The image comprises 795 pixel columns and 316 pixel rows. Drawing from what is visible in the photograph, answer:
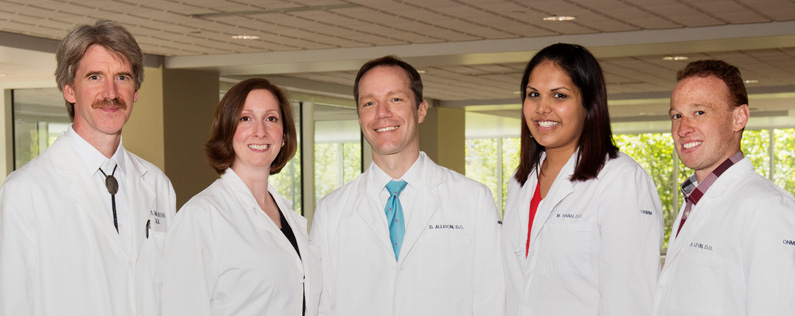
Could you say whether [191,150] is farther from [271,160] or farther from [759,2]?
[271,160]

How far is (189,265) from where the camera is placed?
281 cm

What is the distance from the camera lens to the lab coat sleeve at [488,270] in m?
3.04

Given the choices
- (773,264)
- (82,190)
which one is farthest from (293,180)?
(773,264)

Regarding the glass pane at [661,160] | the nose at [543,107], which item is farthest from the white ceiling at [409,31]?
the glass pane at [661,160]

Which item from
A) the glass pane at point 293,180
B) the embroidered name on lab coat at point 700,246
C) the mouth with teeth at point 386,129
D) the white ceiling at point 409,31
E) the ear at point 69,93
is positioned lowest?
the glass pane at point 293,180

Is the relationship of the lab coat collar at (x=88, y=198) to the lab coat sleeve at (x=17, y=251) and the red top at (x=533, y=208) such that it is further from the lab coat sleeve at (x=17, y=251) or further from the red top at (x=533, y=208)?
the red top at (x=533, y=208)

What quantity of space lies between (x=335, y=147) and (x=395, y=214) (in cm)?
1270

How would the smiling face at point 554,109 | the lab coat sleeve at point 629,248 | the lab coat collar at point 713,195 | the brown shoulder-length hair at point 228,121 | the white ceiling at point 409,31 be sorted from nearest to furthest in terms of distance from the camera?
1. the lab coat collar at point 713,195
2. the lab coat sleeve at point 629,248
3. the smiling face at point 554,109
4. the brown shoulder-length hair at point 228,121
5. the white ceiling at point 409,31

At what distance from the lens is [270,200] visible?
3.28 meters

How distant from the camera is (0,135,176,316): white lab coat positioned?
8.84 feet

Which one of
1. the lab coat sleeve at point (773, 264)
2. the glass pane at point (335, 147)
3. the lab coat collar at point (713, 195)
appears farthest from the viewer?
the glass pane at point (335, 147)

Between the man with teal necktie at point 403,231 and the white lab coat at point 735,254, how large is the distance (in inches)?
24.7

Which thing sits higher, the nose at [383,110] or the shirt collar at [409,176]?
the nose at [383,110]

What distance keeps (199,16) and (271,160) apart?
16.8 feet
